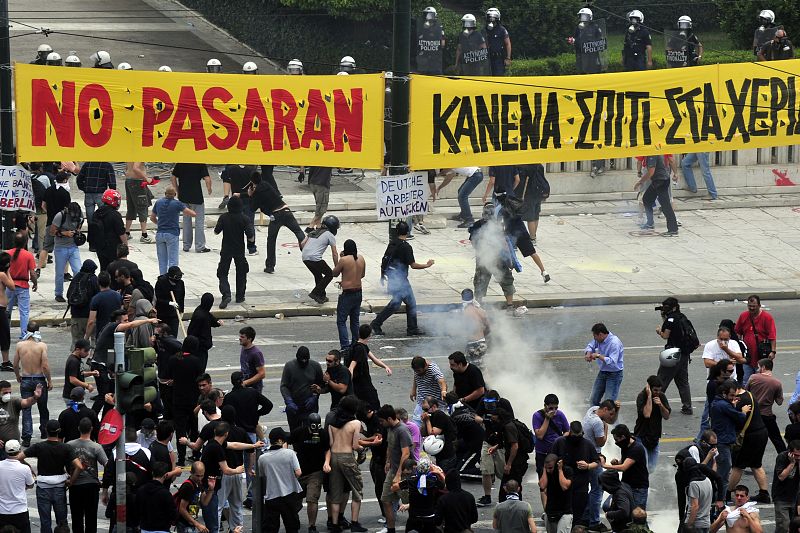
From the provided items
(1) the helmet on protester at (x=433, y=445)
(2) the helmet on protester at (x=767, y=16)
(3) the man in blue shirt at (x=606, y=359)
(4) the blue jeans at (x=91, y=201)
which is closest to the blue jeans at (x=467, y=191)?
(4) the blue jeans at (x=91, y=201)

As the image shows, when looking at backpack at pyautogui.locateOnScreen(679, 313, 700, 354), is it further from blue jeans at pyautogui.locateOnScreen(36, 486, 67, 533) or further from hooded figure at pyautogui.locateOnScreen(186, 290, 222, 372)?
blue jeans at pyautogui.locateOnScreen(36, 486, 67, 533)

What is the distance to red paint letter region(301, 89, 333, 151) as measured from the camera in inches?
907

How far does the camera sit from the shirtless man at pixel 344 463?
1603 centimetres

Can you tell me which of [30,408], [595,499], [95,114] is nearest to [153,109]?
[95,114]

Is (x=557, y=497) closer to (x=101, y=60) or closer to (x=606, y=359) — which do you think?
(x=606, y=359)

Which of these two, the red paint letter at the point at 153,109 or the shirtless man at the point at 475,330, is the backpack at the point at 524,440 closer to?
the shirtless man at the point at 475,330

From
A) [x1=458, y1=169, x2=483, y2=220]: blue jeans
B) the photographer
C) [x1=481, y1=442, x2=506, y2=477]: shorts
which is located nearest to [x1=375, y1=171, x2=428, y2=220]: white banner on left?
the photographer

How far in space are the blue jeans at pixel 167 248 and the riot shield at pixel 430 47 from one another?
944cm

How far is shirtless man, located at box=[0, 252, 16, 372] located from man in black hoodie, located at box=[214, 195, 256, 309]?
348cm

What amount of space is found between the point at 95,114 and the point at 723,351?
30.6ft

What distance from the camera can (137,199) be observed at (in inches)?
1022

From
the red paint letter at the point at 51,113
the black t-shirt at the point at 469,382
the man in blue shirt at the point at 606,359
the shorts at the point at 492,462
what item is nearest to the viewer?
the shorts at the point at 492,462

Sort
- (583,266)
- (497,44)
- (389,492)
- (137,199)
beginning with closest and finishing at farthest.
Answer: (389,492) < (137,199) < (583,266) < (497,44)

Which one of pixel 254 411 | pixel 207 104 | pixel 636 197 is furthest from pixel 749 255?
pixel 254 411
